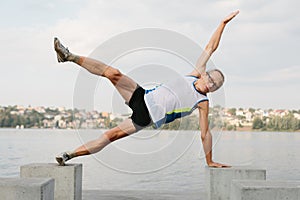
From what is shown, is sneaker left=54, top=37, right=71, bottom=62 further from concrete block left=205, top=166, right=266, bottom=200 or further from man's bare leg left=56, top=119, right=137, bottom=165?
concrete block left=205, top=166, right=266, bottom=200

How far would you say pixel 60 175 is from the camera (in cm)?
736

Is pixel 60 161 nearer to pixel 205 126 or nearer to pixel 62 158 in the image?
pixel 62 158

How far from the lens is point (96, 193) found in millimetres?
9500

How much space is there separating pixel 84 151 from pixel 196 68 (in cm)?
243

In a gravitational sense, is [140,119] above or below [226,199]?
above

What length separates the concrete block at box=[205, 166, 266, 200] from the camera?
752 cm

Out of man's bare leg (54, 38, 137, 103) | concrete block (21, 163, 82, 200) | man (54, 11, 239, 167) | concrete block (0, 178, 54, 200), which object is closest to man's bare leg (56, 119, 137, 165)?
man (54, 11, 239, 167)

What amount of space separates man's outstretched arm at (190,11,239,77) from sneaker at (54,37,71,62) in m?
2.26

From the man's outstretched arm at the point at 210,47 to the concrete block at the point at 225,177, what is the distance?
176 cm

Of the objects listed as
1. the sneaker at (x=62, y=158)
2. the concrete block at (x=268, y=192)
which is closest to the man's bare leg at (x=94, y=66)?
the sneaker at (x=62, y=158)

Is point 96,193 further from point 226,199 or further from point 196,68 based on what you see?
point 196,68

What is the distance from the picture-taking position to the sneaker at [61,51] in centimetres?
685

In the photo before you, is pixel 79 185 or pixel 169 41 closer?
pixel 169 41

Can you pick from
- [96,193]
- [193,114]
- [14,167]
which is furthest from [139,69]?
[14,167]
